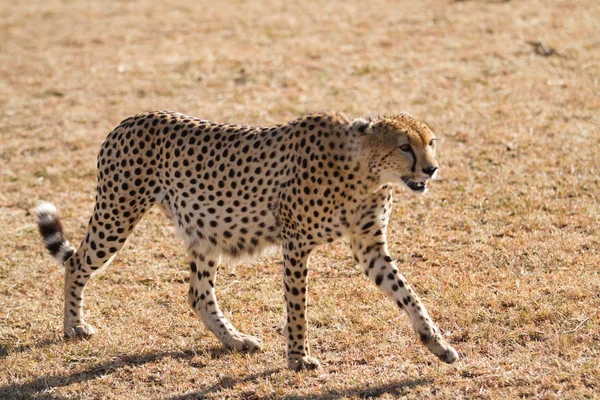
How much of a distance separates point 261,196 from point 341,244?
187cm

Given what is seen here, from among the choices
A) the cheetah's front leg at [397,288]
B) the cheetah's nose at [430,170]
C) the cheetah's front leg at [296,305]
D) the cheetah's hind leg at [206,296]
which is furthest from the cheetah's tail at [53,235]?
the cheetah's nose at [430,170]

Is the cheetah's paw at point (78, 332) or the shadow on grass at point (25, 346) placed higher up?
the cheetah's paw at point (78, 332)

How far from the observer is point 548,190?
25.1 feet

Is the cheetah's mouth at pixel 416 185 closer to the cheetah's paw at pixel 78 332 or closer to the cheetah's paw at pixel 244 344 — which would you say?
the cheetah's paw at pixel 244 344

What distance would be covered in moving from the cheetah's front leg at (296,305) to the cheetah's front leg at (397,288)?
347 millimetres

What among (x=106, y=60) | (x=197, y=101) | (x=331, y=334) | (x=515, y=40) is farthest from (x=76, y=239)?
(x=515, y=40)

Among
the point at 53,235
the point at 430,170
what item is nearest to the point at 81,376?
the point at 53,235

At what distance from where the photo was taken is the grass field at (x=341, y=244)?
530cm

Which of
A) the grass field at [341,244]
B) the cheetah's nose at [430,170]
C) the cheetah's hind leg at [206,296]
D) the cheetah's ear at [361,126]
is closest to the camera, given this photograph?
the cheetah's nose at [430,170]

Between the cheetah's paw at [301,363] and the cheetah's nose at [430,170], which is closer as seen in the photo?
the cheetah's nose at [430,170]

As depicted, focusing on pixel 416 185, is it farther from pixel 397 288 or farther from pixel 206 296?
pixel 206 296

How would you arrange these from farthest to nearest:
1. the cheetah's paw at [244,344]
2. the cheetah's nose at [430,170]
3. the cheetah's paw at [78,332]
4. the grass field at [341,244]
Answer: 1. the cheetah's paw at [78,332]
2. the cheetah's paw at [244,344]
3. the grass field at [341,244]
4. the cheetah's nose at [430,170]

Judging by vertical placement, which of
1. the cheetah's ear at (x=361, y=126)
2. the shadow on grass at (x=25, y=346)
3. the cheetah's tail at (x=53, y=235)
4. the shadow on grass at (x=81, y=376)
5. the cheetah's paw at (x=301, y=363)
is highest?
the cheetah's ear at (x=361, y=126)

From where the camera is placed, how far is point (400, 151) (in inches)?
194
